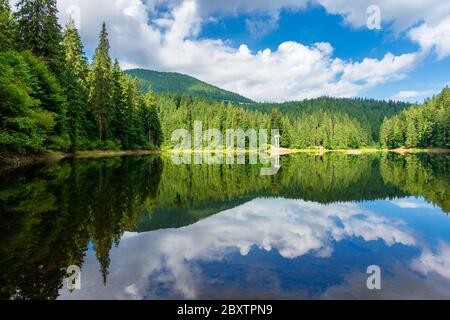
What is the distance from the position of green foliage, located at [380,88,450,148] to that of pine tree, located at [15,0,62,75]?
3904 inches

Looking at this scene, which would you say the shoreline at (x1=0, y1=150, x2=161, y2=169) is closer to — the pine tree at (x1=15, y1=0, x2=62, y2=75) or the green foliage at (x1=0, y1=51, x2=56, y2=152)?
the green foliage at (x1=0, y1=51, x2=56, y2=152)

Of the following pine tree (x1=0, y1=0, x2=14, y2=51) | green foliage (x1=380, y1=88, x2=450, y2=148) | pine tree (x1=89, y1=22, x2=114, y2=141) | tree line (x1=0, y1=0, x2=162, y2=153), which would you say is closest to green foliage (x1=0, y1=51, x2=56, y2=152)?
tree line (x1=0, y1=0, x2=162, y2=153)

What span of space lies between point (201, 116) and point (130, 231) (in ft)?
392

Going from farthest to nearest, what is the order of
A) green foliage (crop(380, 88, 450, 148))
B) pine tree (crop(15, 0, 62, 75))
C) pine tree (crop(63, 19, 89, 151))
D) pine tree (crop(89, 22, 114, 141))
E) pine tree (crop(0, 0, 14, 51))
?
green foliage (crop(380, 88, 450, 148)) < pine tree (crop(89, 22, 114, 141)) < pine tree (crop(63, 19, 89, 151)) < pine tree (crop(15, 0, 62, 75)) < pine tree (crop(0, 0, 14, 51))

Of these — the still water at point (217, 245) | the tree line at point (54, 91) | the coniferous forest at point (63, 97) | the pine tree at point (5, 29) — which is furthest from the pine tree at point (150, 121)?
the still water at point (217, 245)

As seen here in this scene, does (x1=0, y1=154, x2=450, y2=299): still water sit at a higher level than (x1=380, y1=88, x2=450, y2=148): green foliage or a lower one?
lower

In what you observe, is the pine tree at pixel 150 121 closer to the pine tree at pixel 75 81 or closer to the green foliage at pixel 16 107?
the pine tree at pixel 75 81

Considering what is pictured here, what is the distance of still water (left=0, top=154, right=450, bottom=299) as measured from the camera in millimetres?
6008

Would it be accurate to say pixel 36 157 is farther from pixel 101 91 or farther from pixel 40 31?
pixel 101 91

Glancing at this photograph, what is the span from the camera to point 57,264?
273 inches

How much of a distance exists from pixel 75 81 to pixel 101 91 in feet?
22.9

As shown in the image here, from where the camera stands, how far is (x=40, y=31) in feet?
125

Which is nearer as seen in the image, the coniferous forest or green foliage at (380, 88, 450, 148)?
the coniferous forest
